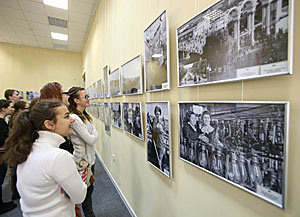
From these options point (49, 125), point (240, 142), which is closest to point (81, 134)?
point (49, 125)

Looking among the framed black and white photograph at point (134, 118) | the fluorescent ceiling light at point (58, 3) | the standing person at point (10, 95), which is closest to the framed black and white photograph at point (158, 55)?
the framed black and white photograph at point (134, 118)

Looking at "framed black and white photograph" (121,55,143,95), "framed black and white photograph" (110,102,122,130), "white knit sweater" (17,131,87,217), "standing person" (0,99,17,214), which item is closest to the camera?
"white knit sweater" (17,131,87,217)

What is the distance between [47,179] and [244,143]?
1.14 m

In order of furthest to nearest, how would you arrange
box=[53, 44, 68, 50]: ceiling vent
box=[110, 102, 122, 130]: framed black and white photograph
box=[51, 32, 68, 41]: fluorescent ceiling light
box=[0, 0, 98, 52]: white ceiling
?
1. box=[53, 44, 68, 50]: ceiling vent
2. box=[51, 32, 68, 41]: fluorescent ceiling light
3. box=[0, 0, 98, 52]: white ceiling
4. box=[110, 102, 122, 130]: framed black and white photograph

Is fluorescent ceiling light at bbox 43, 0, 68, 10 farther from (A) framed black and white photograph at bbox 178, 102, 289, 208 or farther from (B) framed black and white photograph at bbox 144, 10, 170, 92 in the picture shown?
(A) framed black and white photograph at bbox 178, 102, 289, 208

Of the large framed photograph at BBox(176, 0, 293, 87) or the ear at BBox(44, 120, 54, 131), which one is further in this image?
the ear at BBox(44, 120, 54, 131)

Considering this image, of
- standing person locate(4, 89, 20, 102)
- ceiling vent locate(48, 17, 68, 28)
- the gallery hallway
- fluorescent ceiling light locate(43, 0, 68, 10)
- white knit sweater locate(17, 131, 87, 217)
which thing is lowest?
the gallery hallway

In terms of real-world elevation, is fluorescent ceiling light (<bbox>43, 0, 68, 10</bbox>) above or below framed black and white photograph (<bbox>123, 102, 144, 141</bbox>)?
above

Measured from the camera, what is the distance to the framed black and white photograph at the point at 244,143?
61 centimetres

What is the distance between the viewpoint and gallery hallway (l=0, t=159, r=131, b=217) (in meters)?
2.37

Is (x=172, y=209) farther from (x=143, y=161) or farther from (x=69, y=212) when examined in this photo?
(x=69, y=212)

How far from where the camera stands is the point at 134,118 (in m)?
1.99

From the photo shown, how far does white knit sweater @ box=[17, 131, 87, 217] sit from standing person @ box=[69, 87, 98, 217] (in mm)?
634

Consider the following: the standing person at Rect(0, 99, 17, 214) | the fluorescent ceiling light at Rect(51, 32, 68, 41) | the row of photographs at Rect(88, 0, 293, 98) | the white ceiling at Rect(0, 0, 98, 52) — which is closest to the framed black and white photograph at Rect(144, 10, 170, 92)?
the row of photographs at Rect(88, 0, 293, 98)
